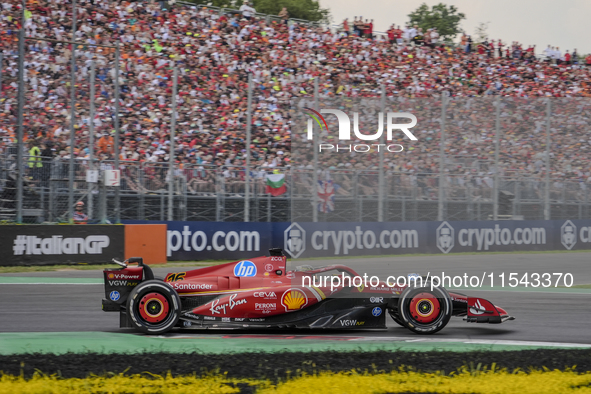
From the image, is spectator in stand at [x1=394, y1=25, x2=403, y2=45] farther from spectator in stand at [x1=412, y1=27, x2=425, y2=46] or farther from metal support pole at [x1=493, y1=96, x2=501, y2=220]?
metal support pole at [x1=493, y1=96, x2=501, y2=220]

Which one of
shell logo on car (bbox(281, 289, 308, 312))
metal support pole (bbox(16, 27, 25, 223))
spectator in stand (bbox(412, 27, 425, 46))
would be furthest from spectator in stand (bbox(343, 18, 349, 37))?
shell logo on car (bbox(281, 289, 308, 312))

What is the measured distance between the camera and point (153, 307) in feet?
26.0

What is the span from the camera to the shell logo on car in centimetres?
793

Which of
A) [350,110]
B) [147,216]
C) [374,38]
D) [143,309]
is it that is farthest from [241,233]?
[374,38]

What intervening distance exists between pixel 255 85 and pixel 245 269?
1622 centimetres

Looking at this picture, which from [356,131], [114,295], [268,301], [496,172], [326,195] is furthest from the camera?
[496,172]

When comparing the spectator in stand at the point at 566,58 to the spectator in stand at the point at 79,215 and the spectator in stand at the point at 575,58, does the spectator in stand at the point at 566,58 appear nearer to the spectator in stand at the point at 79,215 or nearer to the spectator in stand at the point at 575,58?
the spectator in stand at the point at 575,58

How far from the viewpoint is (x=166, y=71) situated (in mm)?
22031

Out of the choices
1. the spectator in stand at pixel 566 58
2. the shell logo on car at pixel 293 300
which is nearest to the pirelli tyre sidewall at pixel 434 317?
the shell logo on car at pixel 293 300

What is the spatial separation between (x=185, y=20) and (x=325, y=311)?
62.8 ft

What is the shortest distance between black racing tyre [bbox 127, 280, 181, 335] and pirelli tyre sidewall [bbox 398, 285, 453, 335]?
2637mm

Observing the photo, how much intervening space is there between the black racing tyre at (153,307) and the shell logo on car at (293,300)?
47.8 inches

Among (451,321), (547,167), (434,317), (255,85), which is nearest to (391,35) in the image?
(255,85)

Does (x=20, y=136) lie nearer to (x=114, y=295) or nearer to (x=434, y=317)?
(x=114, y=295)
